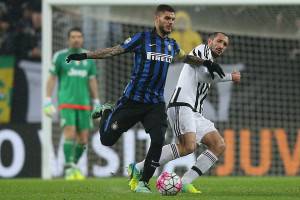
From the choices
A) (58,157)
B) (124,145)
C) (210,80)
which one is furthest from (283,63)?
(210,80)

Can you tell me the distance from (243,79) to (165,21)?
7.54m

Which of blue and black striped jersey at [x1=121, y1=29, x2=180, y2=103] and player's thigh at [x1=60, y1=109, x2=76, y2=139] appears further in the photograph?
player's thigh at [x1=60, y1=109, x2=76, y2=139]

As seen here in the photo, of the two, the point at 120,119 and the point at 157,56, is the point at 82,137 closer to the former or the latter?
the point at 120,119

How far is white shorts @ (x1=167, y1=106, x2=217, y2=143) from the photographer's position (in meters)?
9.81

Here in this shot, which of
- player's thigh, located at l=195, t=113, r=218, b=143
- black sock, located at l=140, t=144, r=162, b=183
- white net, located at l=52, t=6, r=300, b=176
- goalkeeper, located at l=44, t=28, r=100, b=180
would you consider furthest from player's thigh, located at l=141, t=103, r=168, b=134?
white net, located at l=52, t=6, r=300, b=176

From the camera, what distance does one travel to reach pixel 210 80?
992 cm

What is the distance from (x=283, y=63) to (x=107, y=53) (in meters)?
7.89

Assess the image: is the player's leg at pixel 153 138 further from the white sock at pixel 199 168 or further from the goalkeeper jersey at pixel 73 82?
the goalkeeper jersey at pixel 73 82

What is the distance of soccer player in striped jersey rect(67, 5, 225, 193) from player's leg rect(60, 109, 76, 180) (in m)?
4.26

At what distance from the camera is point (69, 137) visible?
546 inches

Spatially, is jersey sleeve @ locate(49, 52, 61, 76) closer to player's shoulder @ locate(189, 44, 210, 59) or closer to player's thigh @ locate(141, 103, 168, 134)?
player's shoulder @ locate(189, 44, 210, 59)

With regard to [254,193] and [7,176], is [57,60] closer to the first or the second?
[7,176]

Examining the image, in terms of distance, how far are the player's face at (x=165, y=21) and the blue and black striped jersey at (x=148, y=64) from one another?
0.32 feet

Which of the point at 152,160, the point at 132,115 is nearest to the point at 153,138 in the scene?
the point at 152,160
